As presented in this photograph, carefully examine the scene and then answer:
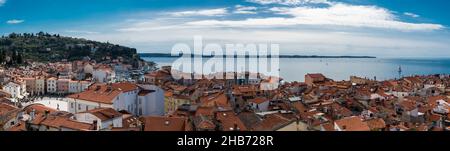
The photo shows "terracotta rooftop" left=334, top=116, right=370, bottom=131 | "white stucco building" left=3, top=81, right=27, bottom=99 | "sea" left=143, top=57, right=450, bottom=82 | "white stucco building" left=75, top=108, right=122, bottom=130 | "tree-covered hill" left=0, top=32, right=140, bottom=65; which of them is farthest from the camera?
"tree-covered hill" left=0, top=32, right=140, bottom=65

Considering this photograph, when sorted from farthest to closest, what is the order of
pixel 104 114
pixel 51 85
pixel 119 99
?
1. pixel 51 85
2. pixel 119 99
3. pixel 104 114

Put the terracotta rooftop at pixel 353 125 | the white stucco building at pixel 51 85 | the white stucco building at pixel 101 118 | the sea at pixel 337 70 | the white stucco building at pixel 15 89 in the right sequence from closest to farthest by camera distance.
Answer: the terracotta rooftop at pixel 353 125 < the white stucco building at pixel 101 118 < the white stucco building at pixel 15 89 < the white stucco building at pixel 51 85 < the sea at pixel 337 70

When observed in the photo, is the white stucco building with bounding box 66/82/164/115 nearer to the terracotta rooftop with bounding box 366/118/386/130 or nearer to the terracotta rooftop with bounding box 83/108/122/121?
the terracotta rooftop with bounding box 83/108/122/121

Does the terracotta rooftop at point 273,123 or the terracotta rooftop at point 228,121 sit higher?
the terracotta rooftop at point 273,123

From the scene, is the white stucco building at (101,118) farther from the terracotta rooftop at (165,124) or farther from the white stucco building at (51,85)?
the white stucco building at (51,85)

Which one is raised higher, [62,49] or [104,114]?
[62,49]

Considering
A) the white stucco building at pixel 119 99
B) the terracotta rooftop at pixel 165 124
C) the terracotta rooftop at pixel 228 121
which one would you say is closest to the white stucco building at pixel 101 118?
the terracotta rooftop at pixel 165 124

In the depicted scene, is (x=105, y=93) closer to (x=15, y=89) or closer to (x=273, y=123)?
(x=273, y=123)

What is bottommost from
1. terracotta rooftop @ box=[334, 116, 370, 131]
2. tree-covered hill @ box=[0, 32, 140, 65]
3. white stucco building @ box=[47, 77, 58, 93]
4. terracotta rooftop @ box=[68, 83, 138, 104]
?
white stucco building @ box=[47, 77, 58, 93]

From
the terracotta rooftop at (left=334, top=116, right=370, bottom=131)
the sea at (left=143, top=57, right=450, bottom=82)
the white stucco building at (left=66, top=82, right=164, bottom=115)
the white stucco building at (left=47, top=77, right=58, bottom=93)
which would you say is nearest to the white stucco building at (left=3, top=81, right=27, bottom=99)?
the white stucco building at (left=47, top=77, right=58, bottom=93)

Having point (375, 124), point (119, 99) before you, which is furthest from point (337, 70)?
point (375, 124)
